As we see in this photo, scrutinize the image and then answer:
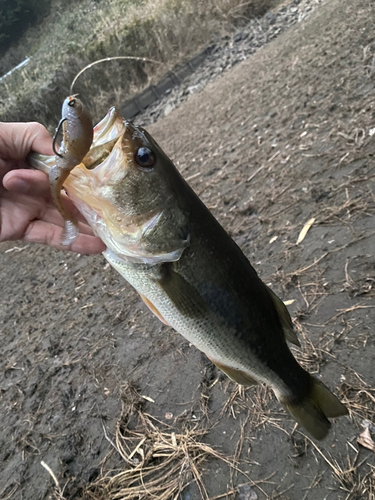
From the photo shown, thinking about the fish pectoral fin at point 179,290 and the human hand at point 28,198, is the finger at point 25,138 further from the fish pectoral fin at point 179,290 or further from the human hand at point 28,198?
the fish pectoral fin at point 179,290

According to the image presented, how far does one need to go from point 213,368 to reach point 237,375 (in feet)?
3.85

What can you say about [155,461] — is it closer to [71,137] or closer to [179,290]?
[179,290]

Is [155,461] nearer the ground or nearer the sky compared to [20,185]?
nearer the ground

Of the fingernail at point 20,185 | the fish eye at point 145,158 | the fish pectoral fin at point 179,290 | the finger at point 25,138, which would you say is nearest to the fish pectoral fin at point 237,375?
the fish pectoral fin at point 179,290

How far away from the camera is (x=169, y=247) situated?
5.77 feet

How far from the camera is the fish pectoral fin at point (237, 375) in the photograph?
194 cm

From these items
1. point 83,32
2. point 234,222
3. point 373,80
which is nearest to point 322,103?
point 373,80

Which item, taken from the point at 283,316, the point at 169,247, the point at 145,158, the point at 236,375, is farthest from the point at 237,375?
the point at 145,158

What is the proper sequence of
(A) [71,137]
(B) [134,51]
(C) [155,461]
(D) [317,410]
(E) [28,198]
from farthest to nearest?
1. (B) [134,51]
2. (C) [155,461]
3. (E) [28,198]
4. (D) [317,410]
5. (A) [71,137]

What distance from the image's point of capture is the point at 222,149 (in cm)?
666

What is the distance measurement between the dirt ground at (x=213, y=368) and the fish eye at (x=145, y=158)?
1759 millimetres

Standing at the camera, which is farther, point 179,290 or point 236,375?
point 236,375

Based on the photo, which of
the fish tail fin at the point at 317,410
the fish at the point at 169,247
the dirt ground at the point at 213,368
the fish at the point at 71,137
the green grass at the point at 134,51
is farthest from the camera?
the green grass at the point at 134,51

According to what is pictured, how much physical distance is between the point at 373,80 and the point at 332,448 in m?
4.70
